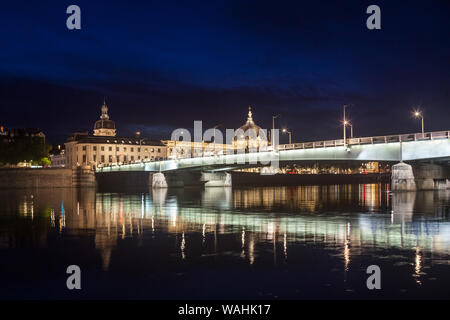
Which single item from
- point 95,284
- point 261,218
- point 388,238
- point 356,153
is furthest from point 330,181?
point 95,284

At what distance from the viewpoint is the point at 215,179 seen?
127625 millimetres

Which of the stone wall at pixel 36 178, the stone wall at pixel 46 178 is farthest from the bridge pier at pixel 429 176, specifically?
the stone wall at pixel 36 178

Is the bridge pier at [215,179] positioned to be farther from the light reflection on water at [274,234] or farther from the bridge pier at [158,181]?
the light reflection on water at [274,234]

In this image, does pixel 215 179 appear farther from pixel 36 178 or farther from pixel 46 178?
pixel 36 178

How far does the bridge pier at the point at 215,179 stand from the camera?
417 feet

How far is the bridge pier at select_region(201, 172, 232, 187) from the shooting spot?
417 ft

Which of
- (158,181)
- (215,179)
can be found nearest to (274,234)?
(158,181)

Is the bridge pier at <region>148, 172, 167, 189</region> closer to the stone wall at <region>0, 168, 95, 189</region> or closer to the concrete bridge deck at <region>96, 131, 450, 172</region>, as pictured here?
the stone wall at <region>0, 168, 95, 189</region>

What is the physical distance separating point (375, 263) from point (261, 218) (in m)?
18.2

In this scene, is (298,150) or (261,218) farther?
(298,150)

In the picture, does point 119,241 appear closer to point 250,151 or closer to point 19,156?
point 250,151

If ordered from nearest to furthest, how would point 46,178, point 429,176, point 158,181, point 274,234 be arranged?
point 274,234
point 429,176
point 158,181
point 46,178
